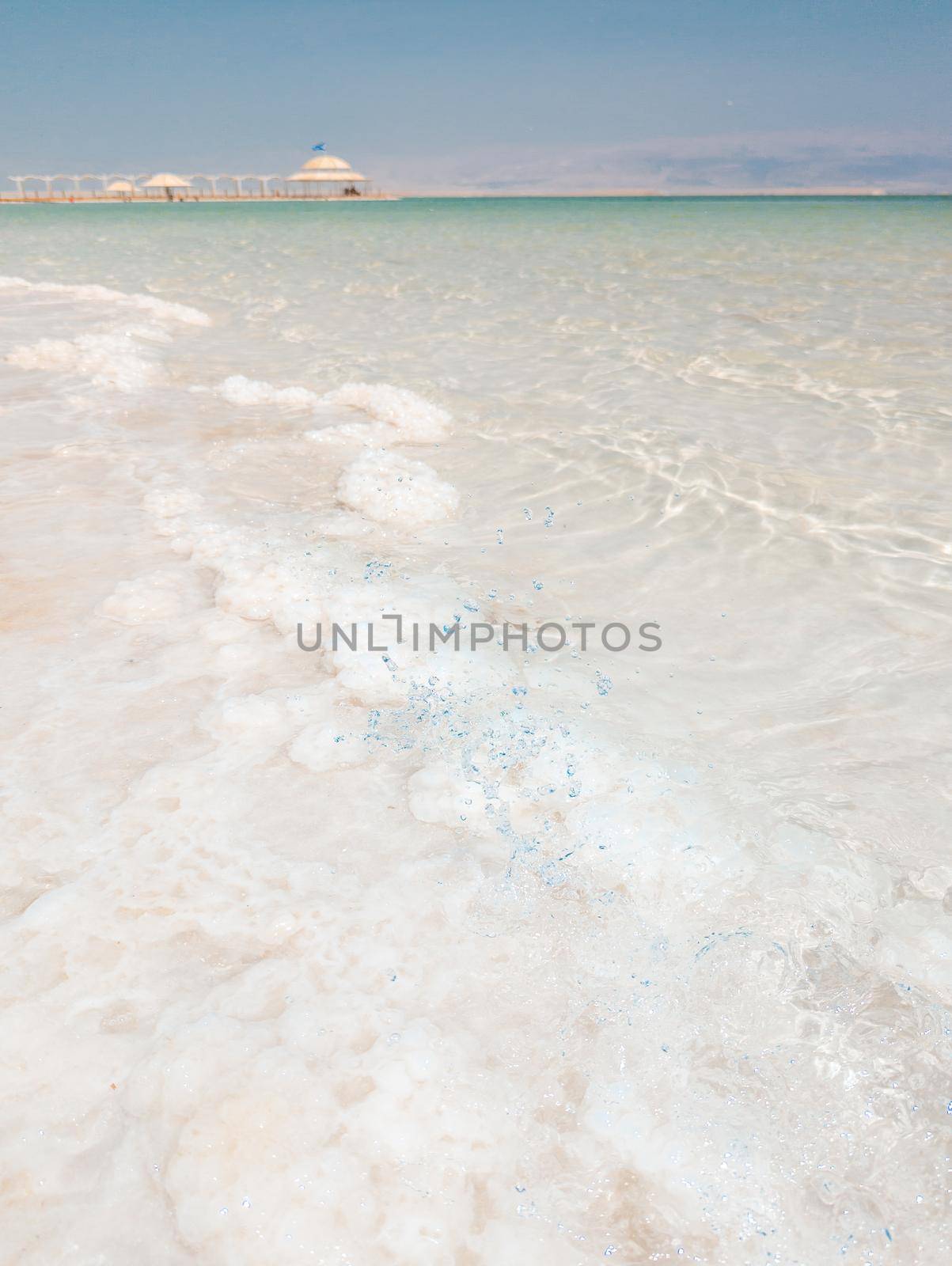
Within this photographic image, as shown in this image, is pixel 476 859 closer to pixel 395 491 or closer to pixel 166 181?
pixel 395 491

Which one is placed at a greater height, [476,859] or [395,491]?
[395,491]

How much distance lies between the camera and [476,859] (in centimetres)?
188

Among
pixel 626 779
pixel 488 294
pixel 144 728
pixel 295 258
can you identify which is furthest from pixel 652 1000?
pixel 295 258

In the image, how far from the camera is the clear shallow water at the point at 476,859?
4.21 feet

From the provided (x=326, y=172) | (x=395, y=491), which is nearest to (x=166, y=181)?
(x=326, y=172)

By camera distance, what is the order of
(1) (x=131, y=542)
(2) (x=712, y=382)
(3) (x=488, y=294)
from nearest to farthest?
1. (1) (x=131, y=542)
2. (2) (x=712, y=382)
3. (3) (x=488, y=294)

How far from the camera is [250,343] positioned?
787cm

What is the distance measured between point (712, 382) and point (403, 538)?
A: 3.88 metres

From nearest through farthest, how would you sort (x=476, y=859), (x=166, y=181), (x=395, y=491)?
(x=476, y=859)
(x=395, y=491)
(x=166, y=181)

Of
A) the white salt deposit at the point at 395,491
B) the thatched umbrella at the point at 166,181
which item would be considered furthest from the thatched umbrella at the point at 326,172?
the white salt deposit at the point at 395,491

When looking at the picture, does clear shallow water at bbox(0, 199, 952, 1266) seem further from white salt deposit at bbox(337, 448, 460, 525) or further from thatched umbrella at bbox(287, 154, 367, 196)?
thatched umbrella at bbox(287, 154, 367, 196)

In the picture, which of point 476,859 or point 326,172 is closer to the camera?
point 476,859

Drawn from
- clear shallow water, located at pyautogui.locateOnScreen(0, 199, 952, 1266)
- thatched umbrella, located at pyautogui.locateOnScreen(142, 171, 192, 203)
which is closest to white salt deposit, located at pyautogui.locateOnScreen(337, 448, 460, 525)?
clear shallow water, located at pyautogui.locateOnScreen(0, 199, 952, 1266)

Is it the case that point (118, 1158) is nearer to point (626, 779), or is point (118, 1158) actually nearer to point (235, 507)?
point (626, 779)
